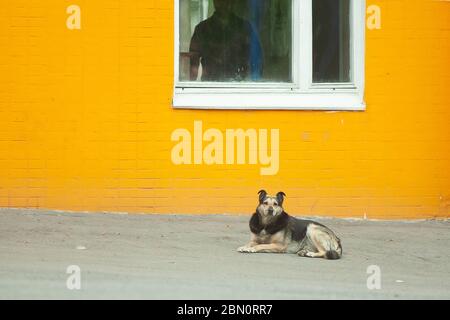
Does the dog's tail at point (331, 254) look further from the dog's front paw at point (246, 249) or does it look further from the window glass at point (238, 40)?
the window glass at point (238, 40)

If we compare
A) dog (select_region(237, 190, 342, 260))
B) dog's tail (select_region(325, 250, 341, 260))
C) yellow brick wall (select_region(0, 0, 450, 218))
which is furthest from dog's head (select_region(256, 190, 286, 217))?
yellow brick wall (select_region(0, 0, 450, 218))

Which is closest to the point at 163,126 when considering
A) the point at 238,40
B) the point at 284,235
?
the point at 238,40

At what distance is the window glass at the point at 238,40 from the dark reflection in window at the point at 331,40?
0.33 meters

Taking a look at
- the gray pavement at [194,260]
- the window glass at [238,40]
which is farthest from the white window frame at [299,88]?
the gray pavement at [194,260]

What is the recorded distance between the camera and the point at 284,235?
10727 mm

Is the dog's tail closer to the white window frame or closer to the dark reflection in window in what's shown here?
the white window frame

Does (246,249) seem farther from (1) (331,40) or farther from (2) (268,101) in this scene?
(1) (331,40)

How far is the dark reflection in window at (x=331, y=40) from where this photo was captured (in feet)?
43.5

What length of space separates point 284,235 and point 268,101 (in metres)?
2.69

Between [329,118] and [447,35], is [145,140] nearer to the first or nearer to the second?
[329,118]

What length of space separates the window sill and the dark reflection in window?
280 millimetres

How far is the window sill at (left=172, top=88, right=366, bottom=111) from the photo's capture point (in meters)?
12.8

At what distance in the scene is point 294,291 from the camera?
892 cm

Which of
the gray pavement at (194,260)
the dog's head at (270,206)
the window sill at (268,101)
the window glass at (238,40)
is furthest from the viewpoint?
the window glass at (238,40)
